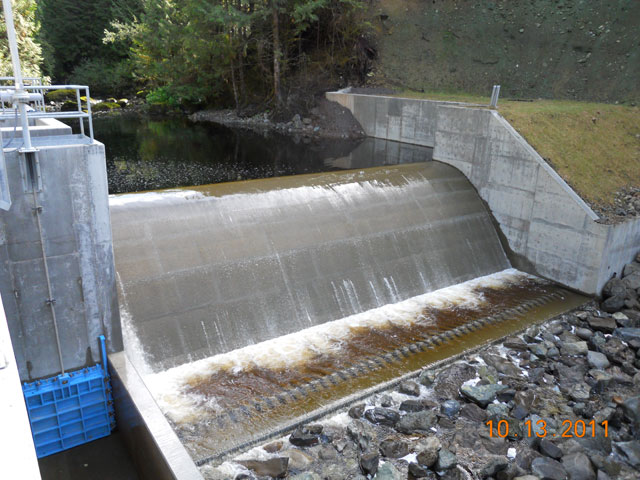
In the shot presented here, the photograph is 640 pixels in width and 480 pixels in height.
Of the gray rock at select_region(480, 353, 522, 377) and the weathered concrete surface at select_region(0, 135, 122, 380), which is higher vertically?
the weathered concrete surface at select_region(0, 135, 122, 380)

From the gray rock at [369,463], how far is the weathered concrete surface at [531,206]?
7.77 metres

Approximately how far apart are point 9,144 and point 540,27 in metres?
29.2

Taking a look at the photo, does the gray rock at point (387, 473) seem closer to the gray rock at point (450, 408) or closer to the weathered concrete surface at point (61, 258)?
Result: the gray rock at point (450, 408)

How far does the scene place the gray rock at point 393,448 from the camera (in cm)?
711

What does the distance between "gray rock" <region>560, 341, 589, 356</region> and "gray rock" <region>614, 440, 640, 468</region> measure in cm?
247

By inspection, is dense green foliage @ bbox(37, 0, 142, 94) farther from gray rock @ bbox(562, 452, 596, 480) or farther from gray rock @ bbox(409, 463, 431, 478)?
gray rock @ bbox(562, 452, 596, 480)

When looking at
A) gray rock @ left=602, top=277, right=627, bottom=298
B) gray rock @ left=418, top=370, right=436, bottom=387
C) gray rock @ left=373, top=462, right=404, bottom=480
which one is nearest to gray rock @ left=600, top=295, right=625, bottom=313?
gray rock @ left=602, top=277, right=627, bottom=298

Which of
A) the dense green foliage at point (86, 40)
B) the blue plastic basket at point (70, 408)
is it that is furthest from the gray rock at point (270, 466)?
the dense green foliage at point (86, 40)

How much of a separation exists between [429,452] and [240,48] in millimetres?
28360

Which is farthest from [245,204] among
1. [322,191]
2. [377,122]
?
[377,122]

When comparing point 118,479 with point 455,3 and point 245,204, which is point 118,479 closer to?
point 245,204

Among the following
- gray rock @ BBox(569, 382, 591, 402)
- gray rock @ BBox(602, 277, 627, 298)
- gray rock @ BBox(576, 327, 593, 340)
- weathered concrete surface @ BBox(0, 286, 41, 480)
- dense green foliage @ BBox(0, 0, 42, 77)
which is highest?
dense green foliage @ BBox(0, 0, 42, 77)

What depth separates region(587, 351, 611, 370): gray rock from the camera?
941cm

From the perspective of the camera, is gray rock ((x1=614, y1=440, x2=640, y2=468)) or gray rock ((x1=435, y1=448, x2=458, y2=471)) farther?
gray rock ((x1=614, y1=440, x2=640, y2=468))
